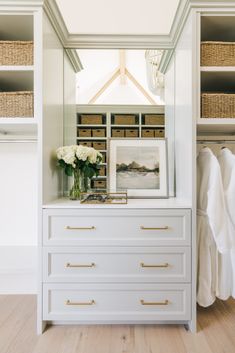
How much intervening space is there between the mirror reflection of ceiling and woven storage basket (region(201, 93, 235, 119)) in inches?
34.3

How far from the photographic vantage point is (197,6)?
1.69 metres

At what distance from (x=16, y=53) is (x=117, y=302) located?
5.91ft

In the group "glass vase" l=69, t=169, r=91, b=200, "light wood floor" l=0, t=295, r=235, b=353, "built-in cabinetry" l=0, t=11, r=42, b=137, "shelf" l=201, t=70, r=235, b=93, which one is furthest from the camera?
"glass vase" l=69, t=169, r=91, b=200

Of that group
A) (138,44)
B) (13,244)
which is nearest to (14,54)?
(138,44)

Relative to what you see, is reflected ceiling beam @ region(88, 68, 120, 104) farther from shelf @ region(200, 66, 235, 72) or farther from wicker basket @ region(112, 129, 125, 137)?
shelf @ region(200, 66, 235, 72)

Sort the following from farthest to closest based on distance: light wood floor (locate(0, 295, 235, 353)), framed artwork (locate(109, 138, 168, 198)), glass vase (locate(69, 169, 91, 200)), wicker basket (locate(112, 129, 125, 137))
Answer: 1. wicker basket (locate(112, 129, 125, 137))
2. framed artwork (locate(109, 138, 168, 198))
3. glass vase (locate(69, 169, 91, 200))
4. light wood floor (locate(0, 295, 235, 353))

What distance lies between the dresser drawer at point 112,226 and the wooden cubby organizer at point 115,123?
0.71 meters

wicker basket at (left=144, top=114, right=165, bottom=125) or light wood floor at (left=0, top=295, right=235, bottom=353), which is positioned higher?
wicker basket at (left=144, top=114, right=165, bottom=125)

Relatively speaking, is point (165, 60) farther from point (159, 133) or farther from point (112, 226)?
point (112, 226)

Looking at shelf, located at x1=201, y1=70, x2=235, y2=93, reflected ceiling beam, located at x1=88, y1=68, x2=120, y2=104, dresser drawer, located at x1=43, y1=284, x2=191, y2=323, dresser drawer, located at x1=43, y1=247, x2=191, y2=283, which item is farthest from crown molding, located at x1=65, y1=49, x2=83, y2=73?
dresser drawer, located at x1=43, y1=284, x2=191, y2=323

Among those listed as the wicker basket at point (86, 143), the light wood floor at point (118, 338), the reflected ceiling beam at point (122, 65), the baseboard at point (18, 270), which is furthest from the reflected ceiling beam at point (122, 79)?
the light wood floor at point (118, 338)

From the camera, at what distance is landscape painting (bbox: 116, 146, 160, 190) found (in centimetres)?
215

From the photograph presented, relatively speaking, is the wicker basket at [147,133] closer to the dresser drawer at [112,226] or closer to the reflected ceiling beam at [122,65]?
the reflected ceiling beam at [122,65]

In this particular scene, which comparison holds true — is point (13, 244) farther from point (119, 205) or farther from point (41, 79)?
point (41, 79)
